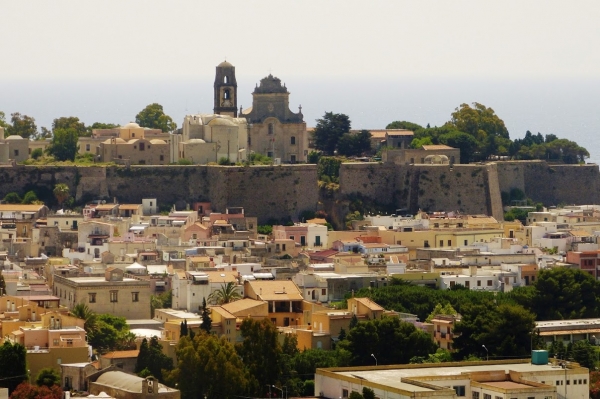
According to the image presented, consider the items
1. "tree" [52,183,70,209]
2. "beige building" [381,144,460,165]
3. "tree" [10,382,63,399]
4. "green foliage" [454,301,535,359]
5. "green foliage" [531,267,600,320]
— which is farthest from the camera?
"beige building" [381,144,460,165]

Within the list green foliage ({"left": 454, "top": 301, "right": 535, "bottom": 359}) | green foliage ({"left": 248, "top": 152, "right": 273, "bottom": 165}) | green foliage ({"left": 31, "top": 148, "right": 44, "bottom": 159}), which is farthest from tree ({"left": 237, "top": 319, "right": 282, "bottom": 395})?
green foliage ({"left": 31, "top": 148, "right": 44, "bottom": 159})

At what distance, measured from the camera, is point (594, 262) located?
212 feet

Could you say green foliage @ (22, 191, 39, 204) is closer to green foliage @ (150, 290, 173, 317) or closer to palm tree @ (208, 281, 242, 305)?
green foliage @ (150, 290, 173, 317)

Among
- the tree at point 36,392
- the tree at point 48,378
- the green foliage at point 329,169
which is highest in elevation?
the green foliage at point 329,169

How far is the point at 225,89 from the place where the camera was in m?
84.6

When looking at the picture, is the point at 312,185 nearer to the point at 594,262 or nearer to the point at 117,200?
the point at 117,200

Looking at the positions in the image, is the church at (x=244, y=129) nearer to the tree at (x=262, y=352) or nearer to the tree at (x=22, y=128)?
the tree at (x=22, y=128)

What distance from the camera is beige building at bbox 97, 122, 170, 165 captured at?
258 feet

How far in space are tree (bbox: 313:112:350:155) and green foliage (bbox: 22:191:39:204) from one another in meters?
12.2

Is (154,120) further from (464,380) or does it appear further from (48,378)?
(464,380)

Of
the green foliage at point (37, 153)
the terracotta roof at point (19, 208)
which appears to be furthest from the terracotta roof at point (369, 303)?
the green foliage at point (37, 153)

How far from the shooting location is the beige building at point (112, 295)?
57.2 metres

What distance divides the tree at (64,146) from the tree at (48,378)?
32.9 metres

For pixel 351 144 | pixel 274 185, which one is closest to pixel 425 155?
pixel 351 144
